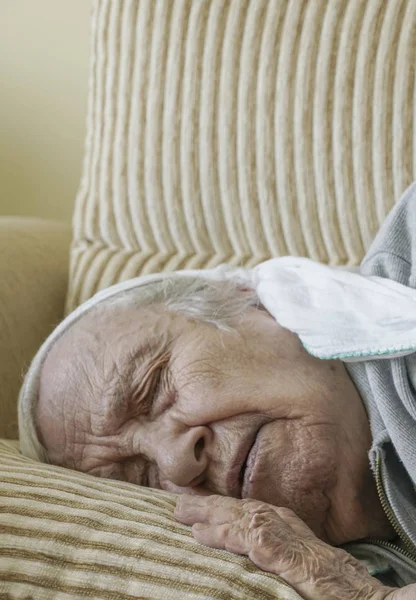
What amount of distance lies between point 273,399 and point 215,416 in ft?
0.26

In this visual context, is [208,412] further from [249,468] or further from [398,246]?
[398,246]

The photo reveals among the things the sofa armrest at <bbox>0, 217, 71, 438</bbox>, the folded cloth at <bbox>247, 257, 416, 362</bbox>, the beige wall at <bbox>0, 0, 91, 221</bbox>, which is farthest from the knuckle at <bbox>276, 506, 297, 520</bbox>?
the beige wall at <bbox>0, 0, 91, 221</bbox>

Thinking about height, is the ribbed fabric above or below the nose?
above

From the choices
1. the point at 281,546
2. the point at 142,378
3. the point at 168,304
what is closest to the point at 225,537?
the point at 281,546

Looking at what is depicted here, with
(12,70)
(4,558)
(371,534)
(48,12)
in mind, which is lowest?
(371,534)

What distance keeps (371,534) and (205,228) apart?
2.37 ft

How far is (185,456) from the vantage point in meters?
0.98

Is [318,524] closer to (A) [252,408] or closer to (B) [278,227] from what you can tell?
(A) [252,408]

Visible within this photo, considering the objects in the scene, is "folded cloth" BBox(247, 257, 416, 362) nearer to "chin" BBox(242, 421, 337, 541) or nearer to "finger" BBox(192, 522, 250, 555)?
"chin" BBox(242, 421, 337, 541)

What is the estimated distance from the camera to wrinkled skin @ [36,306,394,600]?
0.98 m

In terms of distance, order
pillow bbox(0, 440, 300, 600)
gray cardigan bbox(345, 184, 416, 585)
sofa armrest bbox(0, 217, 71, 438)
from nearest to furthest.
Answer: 1. pillow bbox(0, 440, 300, 600)
2. gray cardigan bbox(345, 184, 416, 585)
3. sofa armrest bbox(0, 217, 71, 438)

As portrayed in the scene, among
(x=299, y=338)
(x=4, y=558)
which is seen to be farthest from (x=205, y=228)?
(x=4, y=558)

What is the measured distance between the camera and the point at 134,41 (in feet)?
4.96

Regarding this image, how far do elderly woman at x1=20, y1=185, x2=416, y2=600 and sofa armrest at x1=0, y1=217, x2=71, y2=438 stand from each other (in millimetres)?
212
